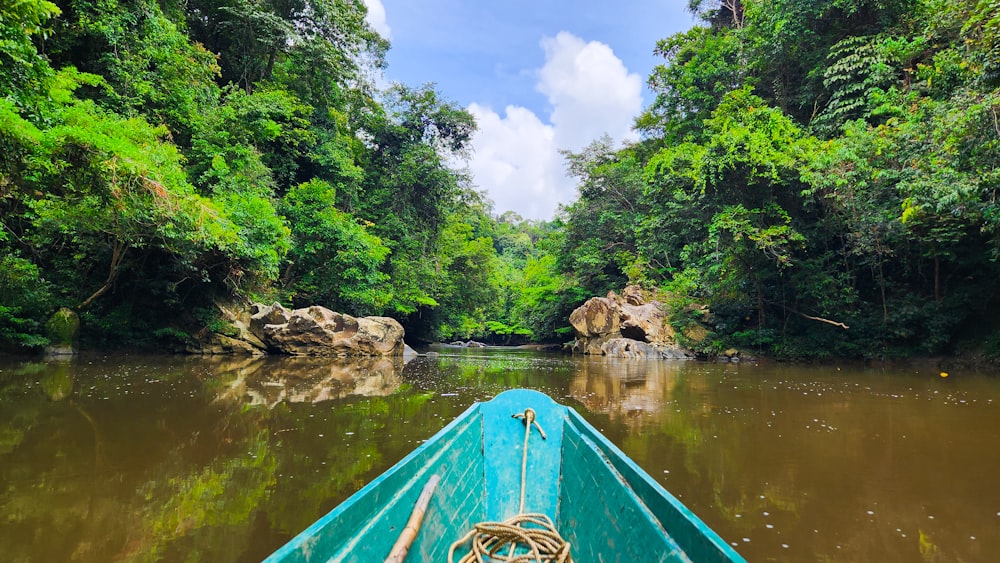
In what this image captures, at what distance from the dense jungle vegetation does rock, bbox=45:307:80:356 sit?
0.41m

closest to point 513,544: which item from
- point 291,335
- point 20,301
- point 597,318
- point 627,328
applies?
point 291,335

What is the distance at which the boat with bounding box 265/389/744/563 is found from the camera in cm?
136

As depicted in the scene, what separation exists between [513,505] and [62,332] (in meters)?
12.6

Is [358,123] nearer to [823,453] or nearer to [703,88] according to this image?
[703,88]

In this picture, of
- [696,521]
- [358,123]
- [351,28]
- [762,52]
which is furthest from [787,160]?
[358,123]

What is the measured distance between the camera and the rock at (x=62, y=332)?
32.8 feet

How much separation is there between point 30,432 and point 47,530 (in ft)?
8.03

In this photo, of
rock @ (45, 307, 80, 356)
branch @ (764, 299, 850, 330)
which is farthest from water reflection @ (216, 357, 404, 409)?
branch @ (764, 299, 850, 330)

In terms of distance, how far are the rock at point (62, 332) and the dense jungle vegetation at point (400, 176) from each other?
0.41 m

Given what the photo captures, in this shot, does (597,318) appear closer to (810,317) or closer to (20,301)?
(810,317)

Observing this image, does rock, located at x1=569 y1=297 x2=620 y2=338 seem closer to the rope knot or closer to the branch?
the branch

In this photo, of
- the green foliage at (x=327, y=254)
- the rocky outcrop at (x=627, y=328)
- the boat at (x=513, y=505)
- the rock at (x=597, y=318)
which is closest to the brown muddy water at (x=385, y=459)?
the boat at (x=513, y=505)

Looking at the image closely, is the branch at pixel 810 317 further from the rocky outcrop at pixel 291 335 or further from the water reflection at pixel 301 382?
the rocky outcrop at pixel 291 335

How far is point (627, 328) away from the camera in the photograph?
15969mm
